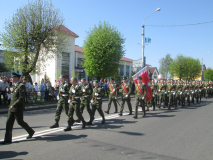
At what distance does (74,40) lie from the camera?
114ft

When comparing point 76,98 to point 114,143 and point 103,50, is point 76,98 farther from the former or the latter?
point 103,50

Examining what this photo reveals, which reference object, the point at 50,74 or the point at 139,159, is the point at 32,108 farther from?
the point at 50,74

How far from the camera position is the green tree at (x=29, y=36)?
51.9 feet

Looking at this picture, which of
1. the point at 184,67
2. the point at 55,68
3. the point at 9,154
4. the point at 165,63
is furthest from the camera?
the point at 165,63

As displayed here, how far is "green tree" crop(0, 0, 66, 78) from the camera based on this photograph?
622 inches

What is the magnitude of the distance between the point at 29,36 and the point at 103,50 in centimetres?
949

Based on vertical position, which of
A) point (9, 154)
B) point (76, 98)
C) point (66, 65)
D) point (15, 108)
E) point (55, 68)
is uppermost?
point (66, 65)

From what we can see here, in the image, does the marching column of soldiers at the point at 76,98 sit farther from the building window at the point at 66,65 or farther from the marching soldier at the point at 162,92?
the building window at the point at 66,65

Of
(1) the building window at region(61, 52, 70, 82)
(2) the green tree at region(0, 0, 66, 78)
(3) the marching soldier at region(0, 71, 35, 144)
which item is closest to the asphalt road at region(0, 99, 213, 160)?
(3) the marching soldier at region(0, 71, 35, 144)

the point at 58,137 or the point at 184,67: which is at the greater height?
the point at 184,67

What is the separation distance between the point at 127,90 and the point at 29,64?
10087mm

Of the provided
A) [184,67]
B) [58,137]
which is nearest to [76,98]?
[58,137]

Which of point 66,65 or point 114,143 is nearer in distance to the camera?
point 114,143

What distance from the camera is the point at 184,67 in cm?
4256
